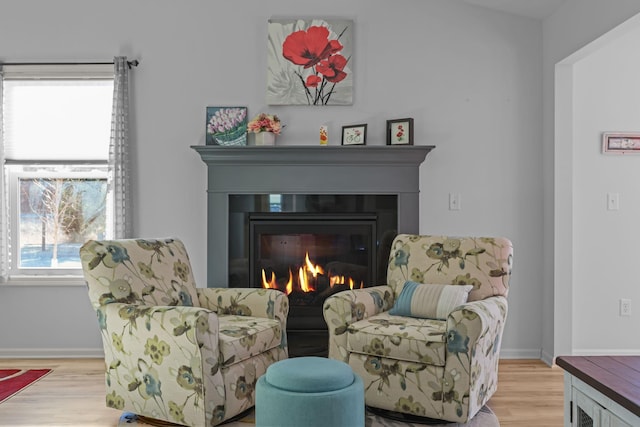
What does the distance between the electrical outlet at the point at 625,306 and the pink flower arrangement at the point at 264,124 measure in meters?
2.77

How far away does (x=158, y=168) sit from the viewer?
4082 mm

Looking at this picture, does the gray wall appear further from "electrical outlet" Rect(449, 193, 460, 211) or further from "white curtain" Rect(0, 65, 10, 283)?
"white curtain" Rect(0, 65, 10, 283)

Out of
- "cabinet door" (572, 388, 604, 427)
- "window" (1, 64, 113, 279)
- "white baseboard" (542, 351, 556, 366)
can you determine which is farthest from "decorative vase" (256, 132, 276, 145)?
"cabinet door" (572, 388, 604, 427)

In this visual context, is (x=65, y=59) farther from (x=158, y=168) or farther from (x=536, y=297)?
(x=536, y=297)

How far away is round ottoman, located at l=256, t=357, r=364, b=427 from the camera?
2.05m

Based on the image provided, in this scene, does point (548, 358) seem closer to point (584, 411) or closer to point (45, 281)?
point (584, 411)

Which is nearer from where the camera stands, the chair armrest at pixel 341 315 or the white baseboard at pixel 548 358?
the chair armrest at pixel 341 315

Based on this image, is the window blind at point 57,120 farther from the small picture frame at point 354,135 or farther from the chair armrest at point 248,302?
the small picture frame at point 354,135

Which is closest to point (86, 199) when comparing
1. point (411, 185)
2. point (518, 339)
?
point (411, 185)

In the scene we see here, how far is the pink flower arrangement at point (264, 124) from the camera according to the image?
3902mm

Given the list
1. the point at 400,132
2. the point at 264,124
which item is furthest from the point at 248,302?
the point at 400,132

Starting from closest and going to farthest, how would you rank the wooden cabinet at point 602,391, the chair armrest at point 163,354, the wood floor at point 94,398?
1. the wooden cabinet at point 602,391
2. the chair armrest at point 163,354
3. the wood floor at point 94,398

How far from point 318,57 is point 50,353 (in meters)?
2.98

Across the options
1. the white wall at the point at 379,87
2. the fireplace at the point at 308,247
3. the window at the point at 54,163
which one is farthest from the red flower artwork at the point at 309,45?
the window at the point at 54,163
